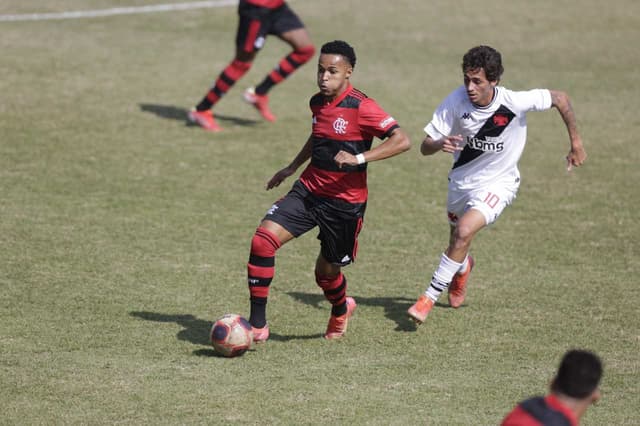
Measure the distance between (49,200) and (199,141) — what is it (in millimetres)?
3116

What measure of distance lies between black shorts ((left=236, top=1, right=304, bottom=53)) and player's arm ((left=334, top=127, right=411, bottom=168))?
6.96 m

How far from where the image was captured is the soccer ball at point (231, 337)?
768 cm

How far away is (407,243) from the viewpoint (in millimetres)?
11273

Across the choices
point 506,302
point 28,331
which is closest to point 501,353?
point 506,302

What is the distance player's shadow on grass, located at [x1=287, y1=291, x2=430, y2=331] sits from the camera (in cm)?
914

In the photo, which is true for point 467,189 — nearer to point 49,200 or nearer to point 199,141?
point 49,200

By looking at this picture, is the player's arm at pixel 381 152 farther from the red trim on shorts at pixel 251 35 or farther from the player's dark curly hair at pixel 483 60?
the red trim on shorts at pixel 251 35

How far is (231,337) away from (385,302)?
230 centimetres

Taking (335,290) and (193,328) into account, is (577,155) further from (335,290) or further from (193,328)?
(193,328)

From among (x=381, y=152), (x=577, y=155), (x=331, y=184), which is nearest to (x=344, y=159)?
(x=381, y=152)

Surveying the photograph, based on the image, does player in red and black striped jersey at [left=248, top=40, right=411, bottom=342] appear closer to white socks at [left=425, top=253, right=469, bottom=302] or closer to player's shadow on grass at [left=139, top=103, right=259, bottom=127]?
white socks at [left=425, top=253, right=469, bottom=302]

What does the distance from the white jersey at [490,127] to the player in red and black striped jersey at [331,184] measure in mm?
932

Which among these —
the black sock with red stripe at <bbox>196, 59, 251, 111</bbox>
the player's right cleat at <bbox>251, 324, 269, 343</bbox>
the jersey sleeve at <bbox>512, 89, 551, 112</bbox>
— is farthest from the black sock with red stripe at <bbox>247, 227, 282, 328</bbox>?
the black sock with red stripe at <bbox>196, 59, 251, 111</bbox>

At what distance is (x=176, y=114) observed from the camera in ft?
51.6
